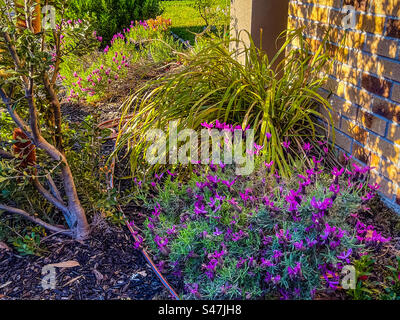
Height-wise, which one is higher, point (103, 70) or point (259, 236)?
point (103, 70)

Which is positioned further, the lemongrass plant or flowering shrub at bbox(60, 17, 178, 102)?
flowering shrub at bbox(60, 17, 178, 102)

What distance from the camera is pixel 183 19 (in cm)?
888

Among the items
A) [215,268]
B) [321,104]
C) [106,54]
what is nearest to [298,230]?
[215,268]

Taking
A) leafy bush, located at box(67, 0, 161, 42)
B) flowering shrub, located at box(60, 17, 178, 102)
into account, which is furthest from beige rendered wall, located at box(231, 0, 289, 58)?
leafy bush, located at box(67, 0, 161, 42)

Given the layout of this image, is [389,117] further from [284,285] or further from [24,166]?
[24,166]

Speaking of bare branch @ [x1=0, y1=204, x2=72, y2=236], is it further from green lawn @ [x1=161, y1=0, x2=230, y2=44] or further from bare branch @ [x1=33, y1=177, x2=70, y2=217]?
green lawn @ [x1=161, y1=0, x2=230, y2=44]

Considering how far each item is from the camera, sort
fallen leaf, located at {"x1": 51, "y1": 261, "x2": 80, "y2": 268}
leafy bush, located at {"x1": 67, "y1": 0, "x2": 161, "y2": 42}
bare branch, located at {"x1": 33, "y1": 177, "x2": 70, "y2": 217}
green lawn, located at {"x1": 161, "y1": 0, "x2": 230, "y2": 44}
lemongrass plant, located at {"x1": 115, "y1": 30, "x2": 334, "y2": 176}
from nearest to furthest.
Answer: fallen leaf, located at {"x1": 51, "y1": 261, "x2": 80, "y2": 268}, bare branch, located at {"x1": 33, "y1": 177, "x2": 70, "y2": 217}, lemongrass plant, located at {"x1": 115, "y1": 30, "x2": 334, "y2": 176}, leafy bush, located at {"x1": 67, "y1": 0, "x2": 161, "y2": 42}, green lawn, located at {"x1": 161, "y1": 0, "x2": 230, "y2": 44}

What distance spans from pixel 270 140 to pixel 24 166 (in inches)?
54.2

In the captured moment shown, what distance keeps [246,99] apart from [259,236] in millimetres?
1121

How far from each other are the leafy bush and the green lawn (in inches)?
28.4

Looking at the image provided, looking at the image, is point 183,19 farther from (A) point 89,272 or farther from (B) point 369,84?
(A) point 89,272

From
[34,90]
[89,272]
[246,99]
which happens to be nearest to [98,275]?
[89,272]

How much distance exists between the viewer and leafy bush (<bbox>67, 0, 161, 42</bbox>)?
20.9 feet

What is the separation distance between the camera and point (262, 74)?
282cm
